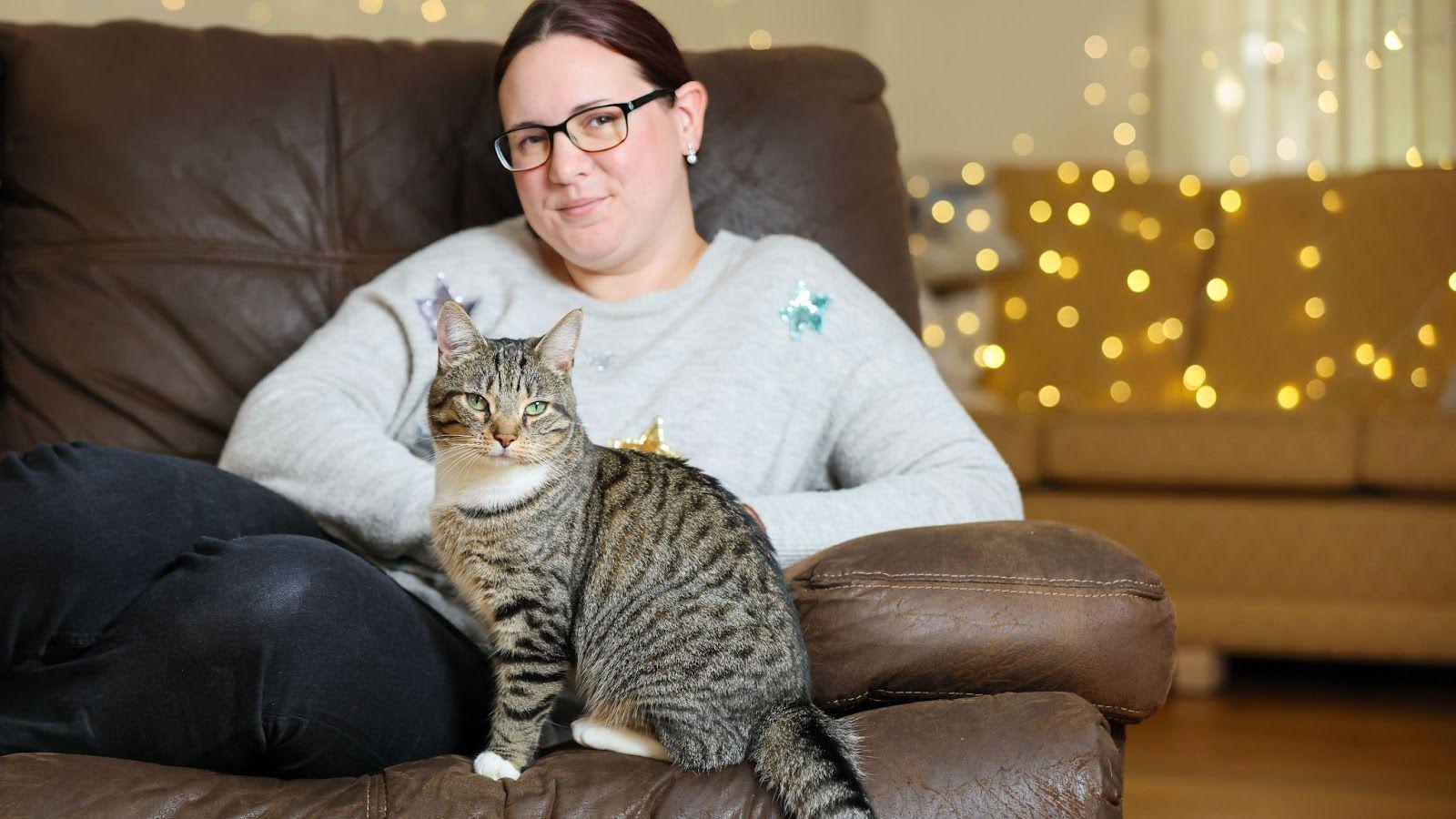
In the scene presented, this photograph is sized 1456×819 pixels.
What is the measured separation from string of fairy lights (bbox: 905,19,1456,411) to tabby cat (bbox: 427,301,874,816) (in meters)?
2.23

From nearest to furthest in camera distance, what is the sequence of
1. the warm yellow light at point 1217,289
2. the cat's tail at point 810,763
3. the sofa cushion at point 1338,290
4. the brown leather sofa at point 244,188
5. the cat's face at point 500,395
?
the cat's tail at point 810,763, the cat's face at point 500,395, the brown leather sofa at point 244,188, the sofa cushion at point 1338,290, the warm yellow light at point 1217,289

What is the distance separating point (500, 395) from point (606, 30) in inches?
21.6

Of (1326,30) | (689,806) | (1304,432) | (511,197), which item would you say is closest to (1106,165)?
(1326,30)

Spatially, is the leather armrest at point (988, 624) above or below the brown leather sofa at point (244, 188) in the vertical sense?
below

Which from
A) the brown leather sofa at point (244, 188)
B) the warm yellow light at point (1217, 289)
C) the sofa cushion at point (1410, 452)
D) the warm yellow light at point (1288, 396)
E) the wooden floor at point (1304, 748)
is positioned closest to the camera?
the brown leather sofa at point (244, 188)

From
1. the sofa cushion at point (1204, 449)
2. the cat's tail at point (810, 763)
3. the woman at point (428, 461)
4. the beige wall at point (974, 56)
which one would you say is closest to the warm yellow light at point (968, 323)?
the beige wall at point (974, 56)

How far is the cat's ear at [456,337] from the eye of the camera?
1.26 m

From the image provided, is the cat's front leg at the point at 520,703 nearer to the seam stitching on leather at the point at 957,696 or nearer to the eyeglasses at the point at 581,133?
the seam stitching on leather at the point at 957,696

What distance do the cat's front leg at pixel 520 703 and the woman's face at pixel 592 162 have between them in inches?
23.4

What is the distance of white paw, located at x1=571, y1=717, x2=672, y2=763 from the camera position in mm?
1112

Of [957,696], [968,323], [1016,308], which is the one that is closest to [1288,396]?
[1016,308]

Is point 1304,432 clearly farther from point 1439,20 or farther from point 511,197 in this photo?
point 511,197

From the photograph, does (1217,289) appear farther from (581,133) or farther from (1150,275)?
(581,133)

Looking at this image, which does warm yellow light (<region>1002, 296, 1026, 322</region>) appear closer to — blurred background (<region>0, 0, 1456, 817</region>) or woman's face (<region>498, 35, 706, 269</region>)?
blurred background (<region>0, 0, 1456, 817</region>)
